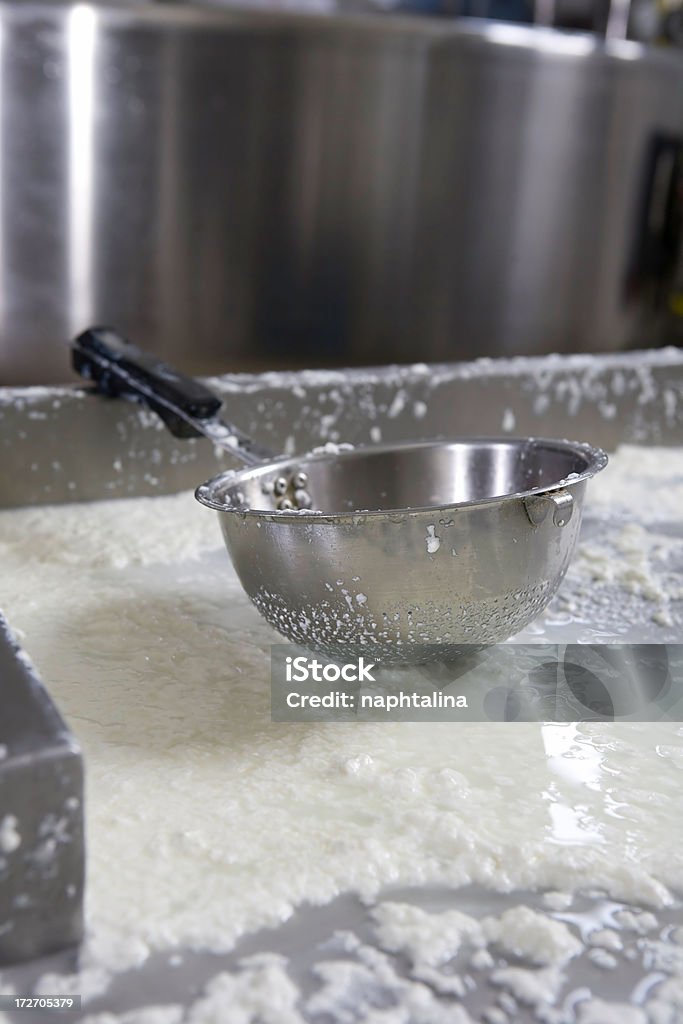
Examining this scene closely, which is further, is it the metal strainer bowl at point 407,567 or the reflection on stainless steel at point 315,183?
the reflection on stainless steel at point 315,183

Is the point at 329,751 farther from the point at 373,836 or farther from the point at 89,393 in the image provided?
the point at 89,393

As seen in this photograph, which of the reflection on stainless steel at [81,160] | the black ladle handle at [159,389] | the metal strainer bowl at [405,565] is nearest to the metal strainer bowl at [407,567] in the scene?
the metal strainer bowl at [405,565]

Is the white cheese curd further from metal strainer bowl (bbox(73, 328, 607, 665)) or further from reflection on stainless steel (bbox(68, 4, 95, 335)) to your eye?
reflection on stainless steel (bbox(68, 4, 95, 335))

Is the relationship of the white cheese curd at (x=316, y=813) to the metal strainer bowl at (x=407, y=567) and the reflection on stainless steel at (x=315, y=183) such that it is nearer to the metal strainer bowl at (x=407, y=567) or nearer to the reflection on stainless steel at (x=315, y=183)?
the metal strainer bowl at (x=407, y=567)

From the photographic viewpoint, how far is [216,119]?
6.89 ft

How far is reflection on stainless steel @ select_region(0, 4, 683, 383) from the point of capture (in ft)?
6.52

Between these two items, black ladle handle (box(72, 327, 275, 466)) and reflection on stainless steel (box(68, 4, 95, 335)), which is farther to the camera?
reflection on stainless steel (box(68, 4, 95, 335))

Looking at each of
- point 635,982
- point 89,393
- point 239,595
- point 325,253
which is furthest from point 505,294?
point 635,982

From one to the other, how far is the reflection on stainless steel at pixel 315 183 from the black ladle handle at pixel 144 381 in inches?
34.8

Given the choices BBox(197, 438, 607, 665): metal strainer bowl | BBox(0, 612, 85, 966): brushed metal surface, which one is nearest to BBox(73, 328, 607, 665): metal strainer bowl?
BBox(197, 438, 607, 665): metal strainer bowl

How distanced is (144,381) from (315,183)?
4.12ft

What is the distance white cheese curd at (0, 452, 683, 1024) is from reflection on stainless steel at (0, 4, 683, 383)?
131cm

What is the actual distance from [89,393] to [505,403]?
53 centimetres

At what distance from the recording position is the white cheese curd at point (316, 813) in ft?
1.74
